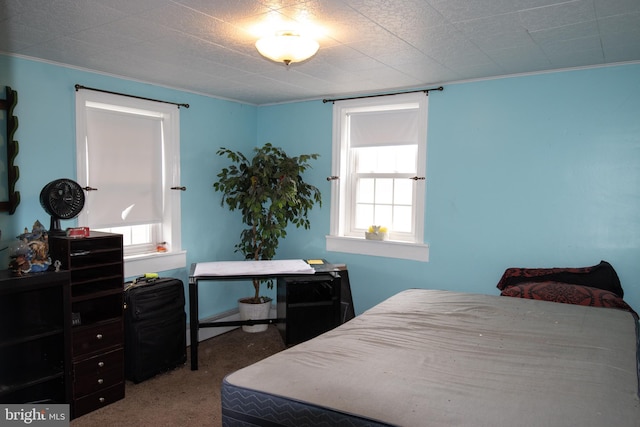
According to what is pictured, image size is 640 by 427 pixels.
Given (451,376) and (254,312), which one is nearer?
(451,376)

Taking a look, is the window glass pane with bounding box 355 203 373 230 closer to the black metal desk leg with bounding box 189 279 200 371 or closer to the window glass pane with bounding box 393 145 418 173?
the window glass pane with bounding box 393 145 418 173

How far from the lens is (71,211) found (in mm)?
A: 3045

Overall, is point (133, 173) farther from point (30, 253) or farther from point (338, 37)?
point (338, 37)

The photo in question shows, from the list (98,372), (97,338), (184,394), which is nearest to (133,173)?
(97,338)

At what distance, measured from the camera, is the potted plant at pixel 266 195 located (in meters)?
4.20

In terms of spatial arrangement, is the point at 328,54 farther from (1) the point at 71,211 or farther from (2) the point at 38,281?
(2) the point at 38,281

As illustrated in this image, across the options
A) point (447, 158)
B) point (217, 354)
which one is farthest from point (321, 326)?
point (447, 158)

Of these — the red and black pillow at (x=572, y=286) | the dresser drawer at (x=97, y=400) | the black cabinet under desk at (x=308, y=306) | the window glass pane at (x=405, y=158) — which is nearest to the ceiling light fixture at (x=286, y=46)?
the window glass pane at (x=405, y=158)

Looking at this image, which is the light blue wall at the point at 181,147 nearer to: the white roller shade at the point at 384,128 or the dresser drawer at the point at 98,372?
the dresser drawer at the point at 98,372

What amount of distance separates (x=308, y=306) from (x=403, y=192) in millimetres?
1387

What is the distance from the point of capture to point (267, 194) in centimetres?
416

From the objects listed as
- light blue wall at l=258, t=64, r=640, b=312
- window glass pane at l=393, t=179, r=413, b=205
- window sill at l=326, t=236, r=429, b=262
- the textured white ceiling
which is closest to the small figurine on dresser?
the textured white ceiling

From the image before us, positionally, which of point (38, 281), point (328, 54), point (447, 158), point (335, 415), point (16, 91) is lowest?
point (335, 415)

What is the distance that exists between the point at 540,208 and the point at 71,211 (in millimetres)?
3429
